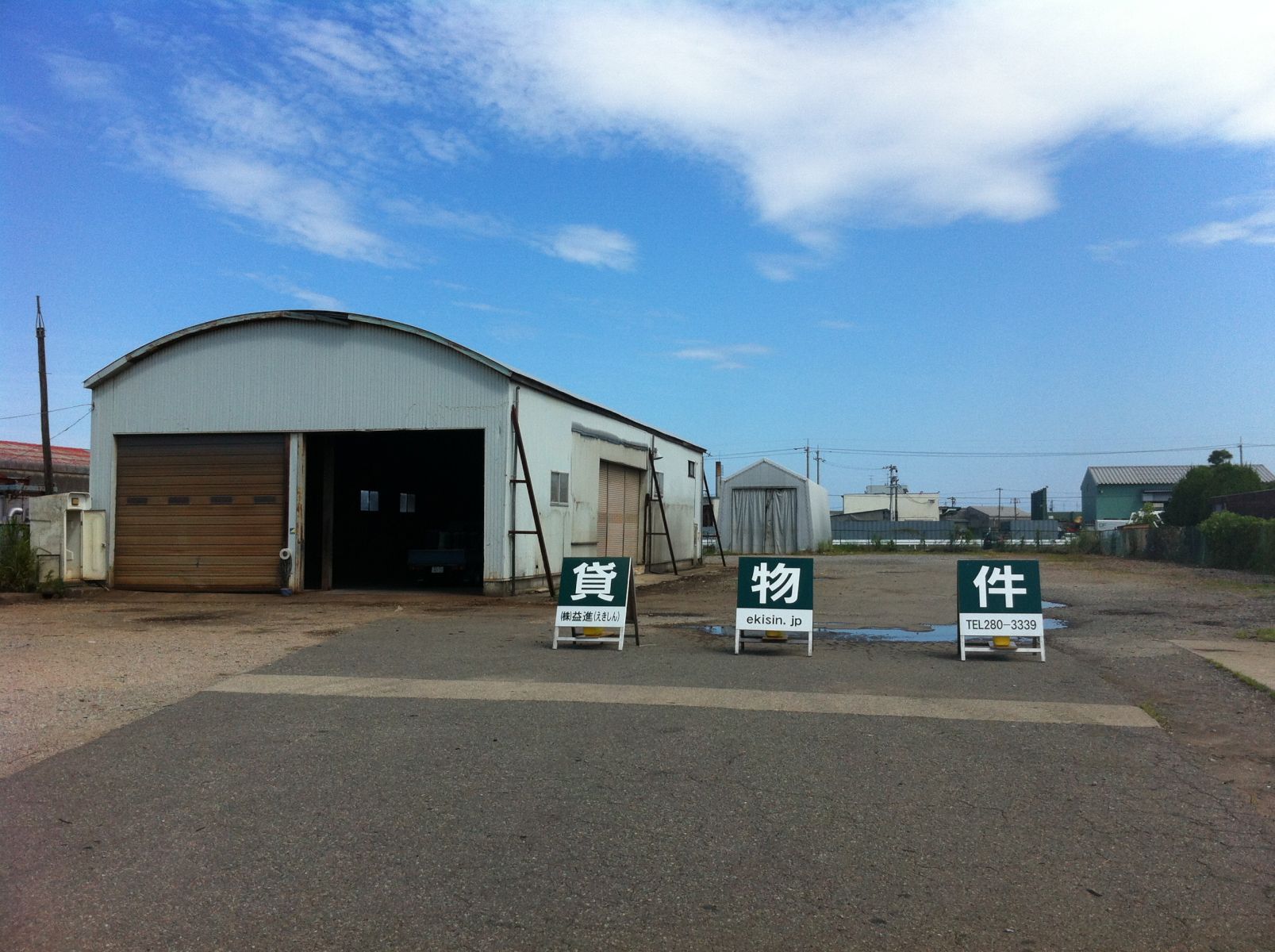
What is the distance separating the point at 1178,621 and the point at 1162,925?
1296cm

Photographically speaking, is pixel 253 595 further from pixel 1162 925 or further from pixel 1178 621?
pixel 1162 925

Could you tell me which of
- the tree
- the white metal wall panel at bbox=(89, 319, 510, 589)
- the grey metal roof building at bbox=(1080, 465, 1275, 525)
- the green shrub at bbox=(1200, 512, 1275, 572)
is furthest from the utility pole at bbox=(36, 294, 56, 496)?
the grey metal roof building at bbox=(1080, 465, 1275, 525)

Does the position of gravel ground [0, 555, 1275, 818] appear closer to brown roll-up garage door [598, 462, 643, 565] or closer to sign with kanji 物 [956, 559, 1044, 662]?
sign with kanji 物 [956, 559, 1044, 662]

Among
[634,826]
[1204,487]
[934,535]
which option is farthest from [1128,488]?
[634,826]

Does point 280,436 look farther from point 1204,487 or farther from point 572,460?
point 1204,487

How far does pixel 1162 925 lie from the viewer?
4199 millimetres

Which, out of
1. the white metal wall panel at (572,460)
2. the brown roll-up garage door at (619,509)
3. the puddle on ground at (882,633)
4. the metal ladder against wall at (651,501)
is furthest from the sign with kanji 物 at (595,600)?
the metal ladder against wall at (651,501)

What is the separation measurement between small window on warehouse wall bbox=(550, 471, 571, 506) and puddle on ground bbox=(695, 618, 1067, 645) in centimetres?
723

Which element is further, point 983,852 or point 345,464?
point 345,464

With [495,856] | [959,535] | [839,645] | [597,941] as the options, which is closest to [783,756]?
[495,856]

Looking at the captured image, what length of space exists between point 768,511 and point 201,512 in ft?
96.4

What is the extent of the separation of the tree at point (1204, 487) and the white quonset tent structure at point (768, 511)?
17.9 metres

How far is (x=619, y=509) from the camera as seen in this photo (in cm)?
2748

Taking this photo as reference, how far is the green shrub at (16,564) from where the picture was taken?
61.9 ft
